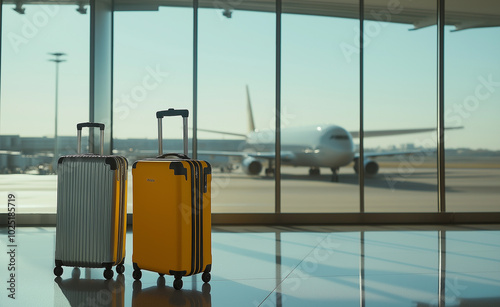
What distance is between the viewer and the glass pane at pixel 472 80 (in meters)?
5.71

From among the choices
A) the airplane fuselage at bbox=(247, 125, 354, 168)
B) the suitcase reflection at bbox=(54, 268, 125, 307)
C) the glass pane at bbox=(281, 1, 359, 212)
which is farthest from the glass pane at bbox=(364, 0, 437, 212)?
the suitcase reflection at bbox=(54, 268, 125, 307)

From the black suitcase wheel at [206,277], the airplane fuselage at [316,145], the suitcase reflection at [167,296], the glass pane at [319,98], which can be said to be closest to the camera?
the suitcase reflection at [167,296]

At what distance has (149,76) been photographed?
5.81 metres

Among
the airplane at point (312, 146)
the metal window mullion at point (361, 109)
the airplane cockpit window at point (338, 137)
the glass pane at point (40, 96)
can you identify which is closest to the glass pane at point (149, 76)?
the glass pane at point (40, 96)

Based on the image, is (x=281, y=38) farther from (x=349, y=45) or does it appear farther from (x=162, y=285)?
(x=162, y=285)

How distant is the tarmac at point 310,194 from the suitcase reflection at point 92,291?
2.26 m

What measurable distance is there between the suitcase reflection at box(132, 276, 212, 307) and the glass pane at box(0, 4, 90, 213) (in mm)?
3421

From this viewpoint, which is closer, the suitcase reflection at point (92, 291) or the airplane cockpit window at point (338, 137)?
the suitcase reflection at point (92, 291)

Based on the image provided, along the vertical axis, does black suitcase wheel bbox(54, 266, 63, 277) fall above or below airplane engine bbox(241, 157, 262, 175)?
below

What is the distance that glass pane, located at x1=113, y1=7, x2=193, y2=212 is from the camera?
18.0ft

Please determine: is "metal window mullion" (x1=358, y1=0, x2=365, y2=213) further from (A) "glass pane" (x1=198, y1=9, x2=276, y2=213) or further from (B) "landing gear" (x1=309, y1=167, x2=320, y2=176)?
(B) "landing gear" (x1=309, y1=167, x2=320, y2=176)

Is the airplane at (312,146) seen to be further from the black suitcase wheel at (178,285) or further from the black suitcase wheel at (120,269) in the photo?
the black suitcase wheel at (178,285)

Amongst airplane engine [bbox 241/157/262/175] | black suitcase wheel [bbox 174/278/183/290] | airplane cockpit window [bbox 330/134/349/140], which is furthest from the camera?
airplane cockpit window [bbox 330/134/349/140]

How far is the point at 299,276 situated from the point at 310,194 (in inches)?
401
